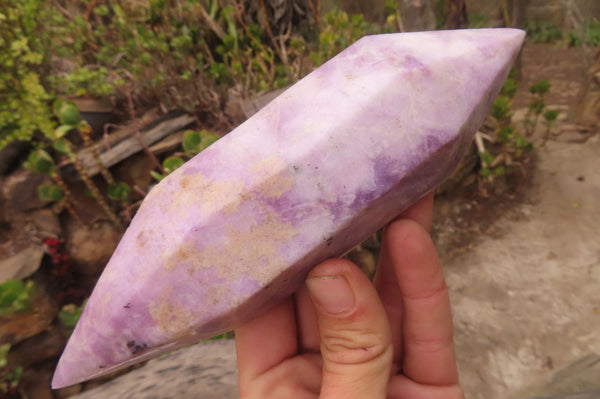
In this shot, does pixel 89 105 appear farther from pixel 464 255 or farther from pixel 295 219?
pixel 464 255

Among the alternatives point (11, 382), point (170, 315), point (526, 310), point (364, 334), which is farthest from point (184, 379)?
point (526, 310)

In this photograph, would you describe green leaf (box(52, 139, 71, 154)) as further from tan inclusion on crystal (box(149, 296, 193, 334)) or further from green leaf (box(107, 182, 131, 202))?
tan inclusion on crystal (box(149, 296, 193, 334))

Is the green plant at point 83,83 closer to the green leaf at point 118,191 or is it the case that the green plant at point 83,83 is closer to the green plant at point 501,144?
the green leaf at point 118,191

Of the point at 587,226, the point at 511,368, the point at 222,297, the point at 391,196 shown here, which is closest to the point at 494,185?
the point at 587,226

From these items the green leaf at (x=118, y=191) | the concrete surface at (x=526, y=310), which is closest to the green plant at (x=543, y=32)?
the concrete surface at (x=526, y=310)

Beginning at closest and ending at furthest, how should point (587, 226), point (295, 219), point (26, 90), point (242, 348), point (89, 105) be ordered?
point (295, 219) → point (242, 348) → point (26, 90) → point (587, 226) → point (89, 105)

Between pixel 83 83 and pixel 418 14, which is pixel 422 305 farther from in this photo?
pixel 83 83
